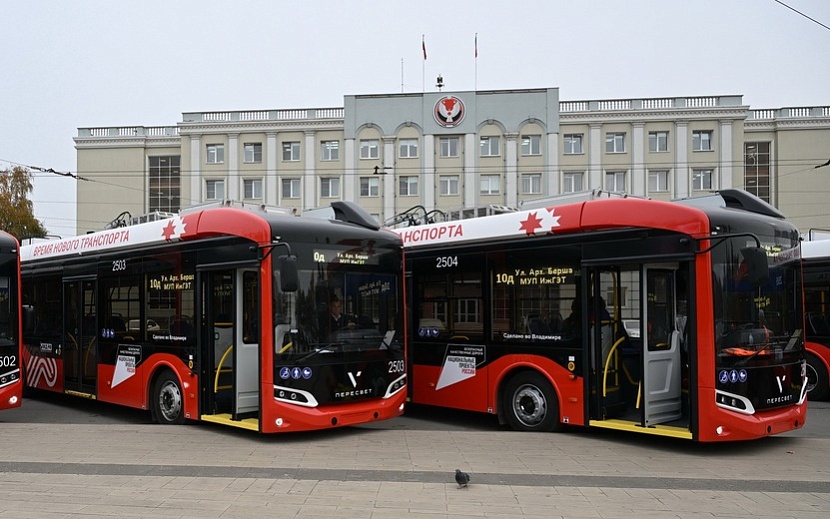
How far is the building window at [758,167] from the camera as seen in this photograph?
57.8 m

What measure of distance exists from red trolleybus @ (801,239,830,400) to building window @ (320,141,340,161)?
46.6m

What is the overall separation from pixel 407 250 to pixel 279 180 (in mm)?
48061

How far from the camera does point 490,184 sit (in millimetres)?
58312

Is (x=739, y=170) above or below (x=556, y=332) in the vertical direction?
above

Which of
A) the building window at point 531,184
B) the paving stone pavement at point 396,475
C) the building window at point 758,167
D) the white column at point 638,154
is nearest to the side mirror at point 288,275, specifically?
the paving stone pavement at point 396,475

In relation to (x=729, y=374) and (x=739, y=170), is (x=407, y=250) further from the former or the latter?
(x=739, y=170)

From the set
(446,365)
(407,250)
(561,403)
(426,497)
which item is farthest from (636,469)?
(407,250)

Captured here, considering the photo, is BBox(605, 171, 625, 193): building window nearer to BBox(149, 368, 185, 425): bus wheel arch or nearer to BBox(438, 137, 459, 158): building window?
BBox(438, 137, 459, 158): building window

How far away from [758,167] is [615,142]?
1042 centimetres

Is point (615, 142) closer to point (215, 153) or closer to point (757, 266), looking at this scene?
point (215, 153)

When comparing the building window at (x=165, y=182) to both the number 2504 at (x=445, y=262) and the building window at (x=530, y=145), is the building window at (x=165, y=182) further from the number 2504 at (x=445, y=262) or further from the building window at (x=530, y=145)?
the number 2504 at (x=445, y=262)

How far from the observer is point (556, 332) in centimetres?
1086

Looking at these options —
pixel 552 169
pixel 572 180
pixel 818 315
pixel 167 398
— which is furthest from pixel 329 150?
pixel 167 398

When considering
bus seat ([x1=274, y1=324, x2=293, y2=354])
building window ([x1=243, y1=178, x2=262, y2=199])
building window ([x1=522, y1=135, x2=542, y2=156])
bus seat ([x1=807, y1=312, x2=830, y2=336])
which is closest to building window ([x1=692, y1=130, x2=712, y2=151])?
building window ([x1=522, y1=135, x2=542, y2=156])
